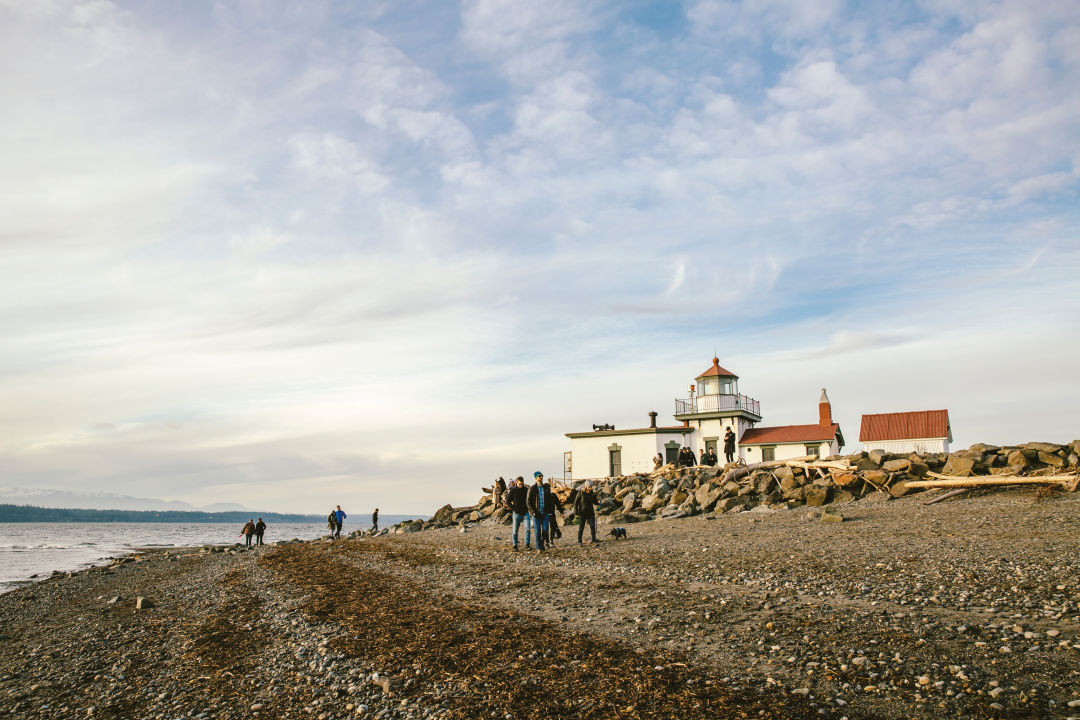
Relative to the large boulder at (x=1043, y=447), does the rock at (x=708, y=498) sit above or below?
below

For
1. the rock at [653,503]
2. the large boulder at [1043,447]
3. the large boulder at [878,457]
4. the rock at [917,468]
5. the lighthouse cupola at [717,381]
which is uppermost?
the lighthouse cupola at [717,381]

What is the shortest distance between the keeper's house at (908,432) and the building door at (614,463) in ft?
53.4

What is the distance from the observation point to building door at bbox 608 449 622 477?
163 feet

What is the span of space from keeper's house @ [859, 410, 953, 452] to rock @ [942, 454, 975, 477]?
55.4 ft

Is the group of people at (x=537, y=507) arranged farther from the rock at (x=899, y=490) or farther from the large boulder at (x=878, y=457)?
the large boulder at (x=878, y=457)

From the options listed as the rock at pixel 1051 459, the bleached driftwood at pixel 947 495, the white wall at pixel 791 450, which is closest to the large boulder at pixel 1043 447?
the rock at pixel 1051 459

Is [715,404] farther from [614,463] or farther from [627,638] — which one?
[627,638]

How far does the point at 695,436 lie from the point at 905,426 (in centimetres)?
1364

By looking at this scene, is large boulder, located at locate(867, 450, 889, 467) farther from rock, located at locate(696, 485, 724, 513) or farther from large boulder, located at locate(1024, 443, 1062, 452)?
rock, located at locate(696, 485, 724, 513)

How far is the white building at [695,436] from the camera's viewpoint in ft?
156

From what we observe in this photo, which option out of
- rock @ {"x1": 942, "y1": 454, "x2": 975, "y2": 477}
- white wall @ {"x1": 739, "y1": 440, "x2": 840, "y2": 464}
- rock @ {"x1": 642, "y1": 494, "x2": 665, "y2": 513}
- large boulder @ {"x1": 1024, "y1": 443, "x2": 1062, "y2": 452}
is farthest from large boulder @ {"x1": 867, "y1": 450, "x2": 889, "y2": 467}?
white wall @ {"x1": 739, "y1": 440, "x2": 840, "y2": 464}

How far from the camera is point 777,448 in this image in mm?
45781

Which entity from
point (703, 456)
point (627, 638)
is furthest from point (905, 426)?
point (627, 638)

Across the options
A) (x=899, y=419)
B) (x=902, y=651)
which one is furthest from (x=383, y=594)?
(x=899, y=419)
